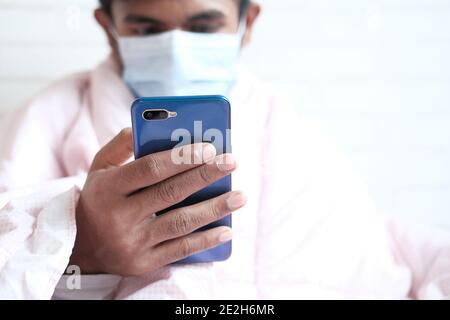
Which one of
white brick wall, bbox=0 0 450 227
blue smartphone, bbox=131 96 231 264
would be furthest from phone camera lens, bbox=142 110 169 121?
white brick wall, bbox=0 0 450 227

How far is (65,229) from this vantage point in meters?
0.59

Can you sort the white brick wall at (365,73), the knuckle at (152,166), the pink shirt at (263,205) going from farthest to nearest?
the white brick wall at (365,73) < the pink shirt at (263,205) < the knuckle at (152,166)

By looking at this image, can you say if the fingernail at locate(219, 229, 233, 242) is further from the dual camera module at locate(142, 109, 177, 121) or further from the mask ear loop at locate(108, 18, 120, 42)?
the mask ear loop at locate(108, 18, 120, 42)

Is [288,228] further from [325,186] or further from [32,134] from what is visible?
[32,134]

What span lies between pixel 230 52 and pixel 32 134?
37cm

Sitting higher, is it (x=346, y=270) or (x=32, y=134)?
(x=32, y=134)

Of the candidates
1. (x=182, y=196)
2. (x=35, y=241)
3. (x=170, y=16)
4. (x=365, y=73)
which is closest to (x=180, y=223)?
(x=182, y=196)

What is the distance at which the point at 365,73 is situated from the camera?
118cm

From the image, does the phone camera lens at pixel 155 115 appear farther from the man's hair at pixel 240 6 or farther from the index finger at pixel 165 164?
the man's hair at pixel 240 6

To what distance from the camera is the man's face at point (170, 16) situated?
841 millimetres

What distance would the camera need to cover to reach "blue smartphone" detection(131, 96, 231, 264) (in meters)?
0.56

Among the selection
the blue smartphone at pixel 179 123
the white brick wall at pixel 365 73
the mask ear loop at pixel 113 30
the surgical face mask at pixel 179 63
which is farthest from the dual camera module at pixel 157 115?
the white brick wall at pixel 365 73

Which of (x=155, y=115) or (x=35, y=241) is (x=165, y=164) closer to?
(x=155, y=115)
